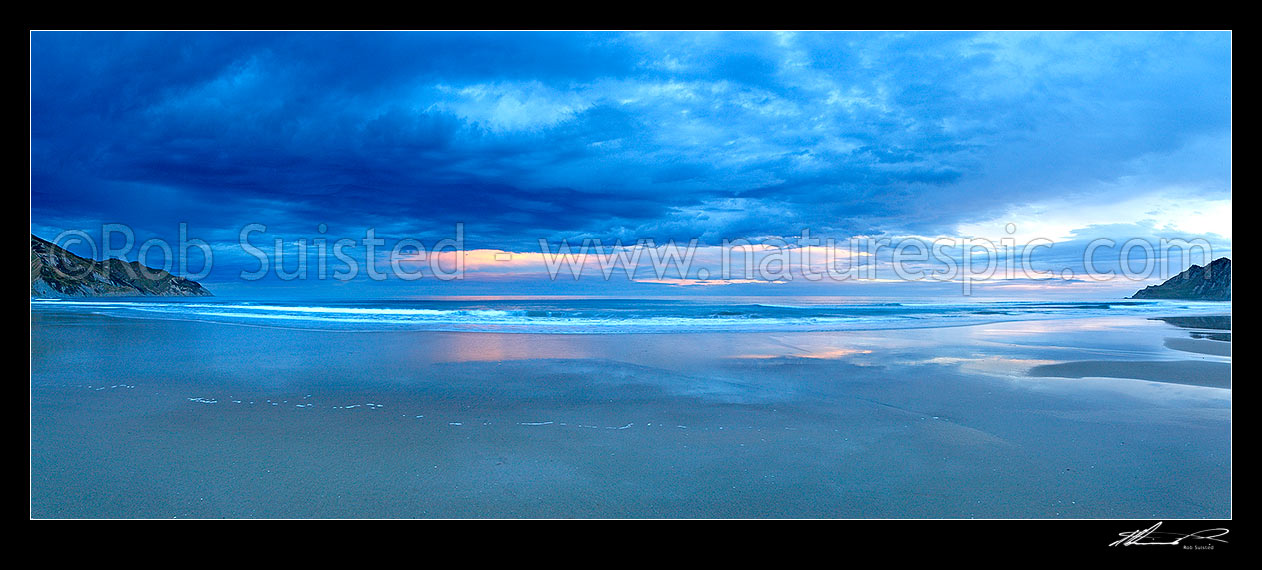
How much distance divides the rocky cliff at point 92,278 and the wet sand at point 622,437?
31974mm

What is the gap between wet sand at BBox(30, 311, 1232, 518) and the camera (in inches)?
103

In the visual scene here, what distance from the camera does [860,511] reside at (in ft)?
8.32

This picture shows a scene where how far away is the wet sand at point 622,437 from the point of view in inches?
103

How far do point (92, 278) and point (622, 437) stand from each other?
4477 centimetres

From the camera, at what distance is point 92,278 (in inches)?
1204
